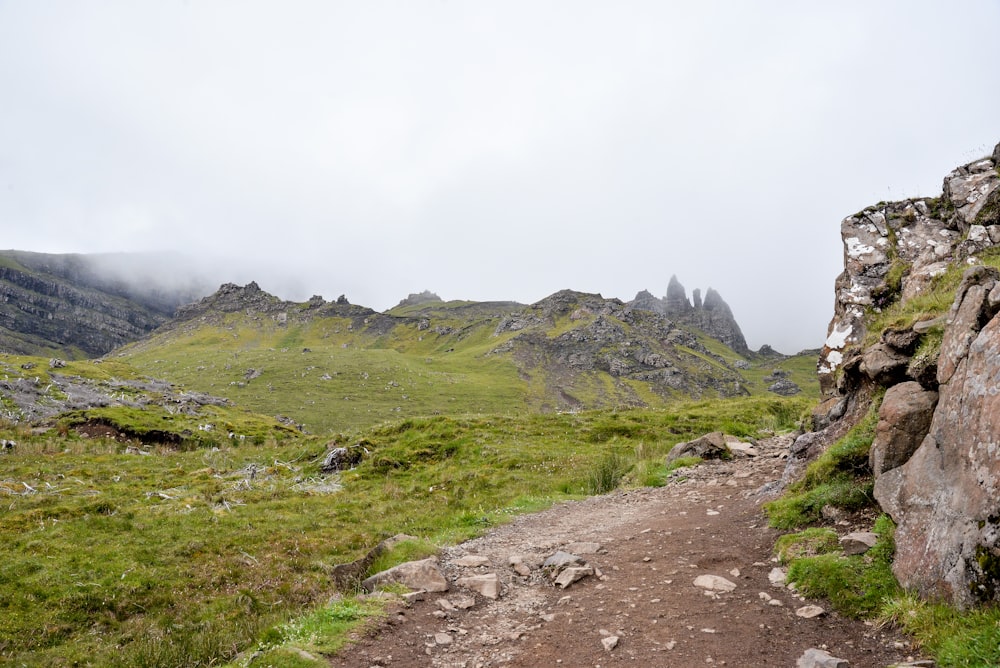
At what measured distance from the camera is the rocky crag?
272 inches

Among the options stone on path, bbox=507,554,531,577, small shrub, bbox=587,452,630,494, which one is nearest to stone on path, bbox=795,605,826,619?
stone on path, bbox=507,554,531,577

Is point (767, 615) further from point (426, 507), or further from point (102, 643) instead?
point (426, 507)

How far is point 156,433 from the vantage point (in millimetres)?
49750

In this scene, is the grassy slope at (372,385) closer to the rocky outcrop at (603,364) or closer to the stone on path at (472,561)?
the rocky outcrop at (603,364)

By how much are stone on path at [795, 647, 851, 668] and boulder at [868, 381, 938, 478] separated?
15.9 feet

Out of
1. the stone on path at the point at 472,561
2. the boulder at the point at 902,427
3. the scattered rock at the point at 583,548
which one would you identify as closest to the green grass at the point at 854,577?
the boulder at the point at 902,427

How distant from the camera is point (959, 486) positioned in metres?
7.42

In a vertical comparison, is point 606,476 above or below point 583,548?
below

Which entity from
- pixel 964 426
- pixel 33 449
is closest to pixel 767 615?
pixel 964 426

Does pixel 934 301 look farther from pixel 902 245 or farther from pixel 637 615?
pixel 637 615

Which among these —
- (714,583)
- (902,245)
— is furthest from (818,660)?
(902,245)

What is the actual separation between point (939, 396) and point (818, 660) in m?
5.91

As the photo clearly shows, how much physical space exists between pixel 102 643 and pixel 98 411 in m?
49.1

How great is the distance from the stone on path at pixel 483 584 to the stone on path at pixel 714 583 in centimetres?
432
